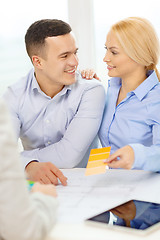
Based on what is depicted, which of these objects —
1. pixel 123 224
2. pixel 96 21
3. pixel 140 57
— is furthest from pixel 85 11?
pixel 123 224

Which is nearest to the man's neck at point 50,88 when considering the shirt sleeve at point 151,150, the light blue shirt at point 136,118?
the light blue shirt at point 136,118

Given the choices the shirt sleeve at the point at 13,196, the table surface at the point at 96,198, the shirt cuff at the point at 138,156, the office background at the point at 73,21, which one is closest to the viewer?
the shirt sleeve at the point at 13,196

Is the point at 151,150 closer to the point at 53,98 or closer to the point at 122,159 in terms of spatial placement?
the point at 122,159

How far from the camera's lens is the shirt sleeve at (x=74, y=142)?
1.87 meters

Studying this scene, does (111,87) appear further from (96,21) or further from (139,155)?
(96,21)

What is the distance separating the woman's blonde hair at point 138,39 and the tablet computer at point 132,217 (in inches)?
30.9

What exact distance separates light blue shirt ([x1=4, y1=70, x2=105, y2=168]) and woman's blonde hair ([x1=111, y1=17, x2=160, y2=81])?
0.26 metres

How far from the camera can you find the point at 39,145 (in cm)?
206

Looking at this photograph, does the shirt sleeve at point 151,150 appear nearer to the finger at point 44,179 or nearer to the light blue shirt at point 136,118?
the light blue shirt at point 136,118

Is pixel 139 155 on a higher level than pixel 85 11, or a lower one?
lower

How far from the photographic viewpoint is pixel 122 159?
152 cm

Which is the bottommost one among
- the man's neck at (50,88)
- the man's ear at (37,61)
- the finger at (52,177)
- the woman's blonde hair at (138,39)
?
the finger at (52,177)

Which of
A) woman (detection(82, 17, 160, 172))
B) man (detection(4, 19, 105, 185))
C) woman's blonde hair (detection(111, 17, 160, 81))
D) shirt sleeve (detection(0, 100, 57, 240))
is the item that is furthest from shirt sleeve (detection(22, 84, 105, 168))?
shirt sleeve (detection(0, 100, 57, 240))

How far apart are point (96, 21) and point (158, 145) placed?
1699 mm
